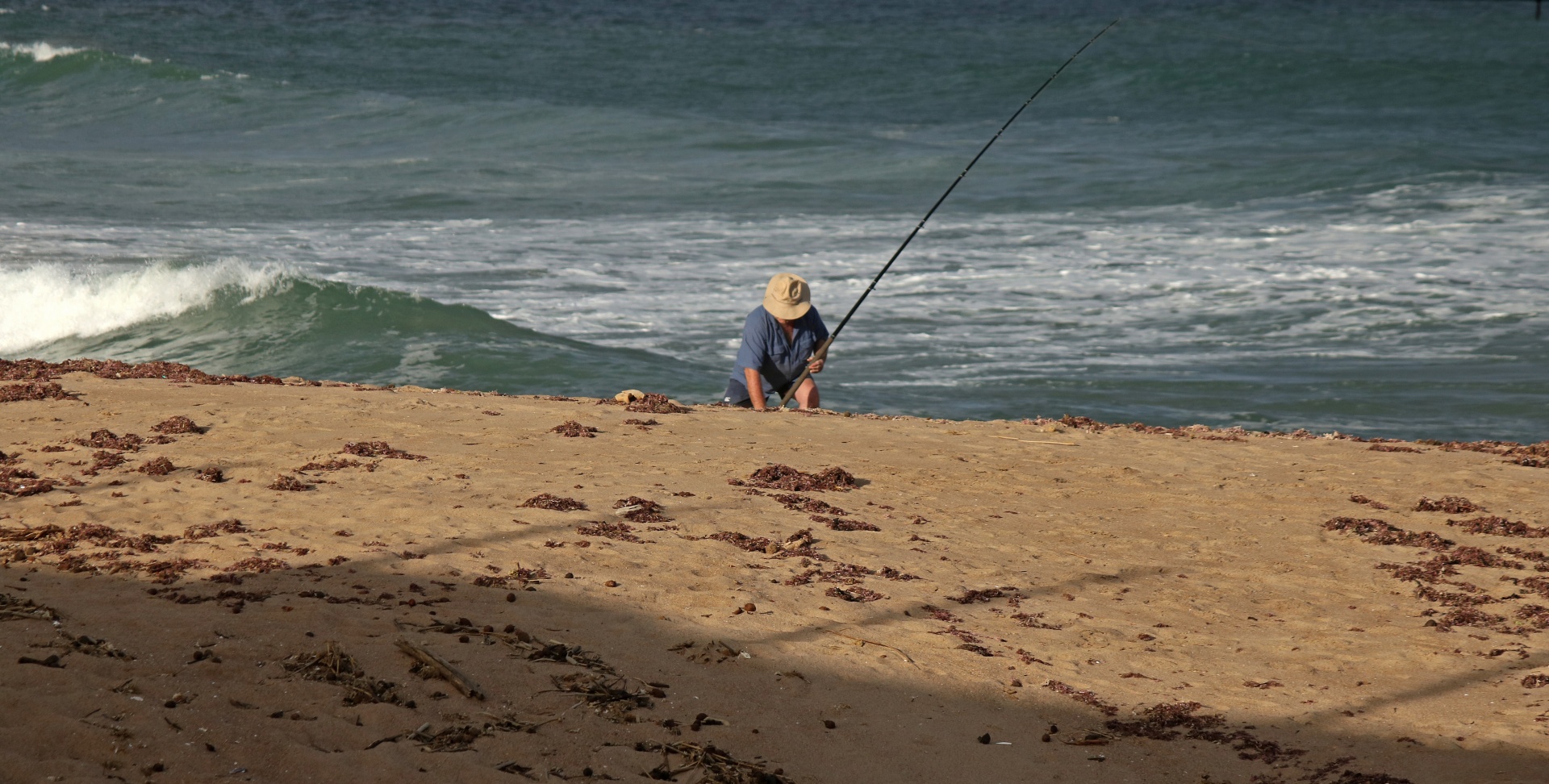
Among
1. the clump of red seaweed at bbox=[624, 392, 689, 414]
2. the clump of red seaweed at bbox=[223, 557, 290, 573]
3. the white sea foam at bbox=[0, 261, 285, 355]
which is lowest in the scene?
the clump of red seaweed at bbox=[223, 557, 290, 573]

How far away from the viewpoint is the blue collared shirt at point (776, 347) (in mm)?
8492

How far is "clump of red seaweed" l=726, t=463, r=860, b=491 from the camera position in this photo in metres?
6.38

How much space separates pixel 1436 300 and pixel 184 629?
13243 mm

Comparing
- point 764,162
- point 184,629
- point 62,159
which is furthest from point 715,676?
point 62,159

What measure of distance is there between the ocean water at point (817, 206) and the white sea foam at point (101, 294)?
4 cm

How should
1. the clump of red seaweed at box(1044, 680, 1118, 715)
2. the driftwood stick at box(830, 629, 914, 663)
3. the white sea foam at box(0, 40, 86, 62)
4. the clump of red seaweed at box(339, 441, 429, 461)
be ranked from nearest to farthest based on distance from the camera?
the clump of red seaweed at box(1044, 680, 1118, 715) → the driftwood stick at box(830, 629, 914, 663) → the clump of red seaweed at box(339, 441, 429, 461) → the white sea foam at box(0, 40, 86, 62)

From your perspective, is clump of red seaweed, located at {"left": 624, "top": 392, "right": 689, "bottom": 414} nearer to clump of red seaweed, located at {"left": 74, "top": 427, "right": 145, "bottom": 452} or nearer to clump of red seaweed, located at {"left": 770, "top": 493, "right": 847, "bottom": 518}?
clump of red seaweed, located at {"left": 770, "top": 493, "right": 847, "bottom": 518}

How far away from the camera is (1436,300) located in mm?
14195

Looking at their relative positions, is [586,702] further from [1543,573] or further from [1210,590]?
[1543,573]

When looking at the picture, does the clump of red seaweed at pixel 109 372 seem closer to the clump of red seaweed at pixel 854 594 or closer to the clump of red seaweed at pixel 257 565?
the clump of red seaweed at pixel 257 565

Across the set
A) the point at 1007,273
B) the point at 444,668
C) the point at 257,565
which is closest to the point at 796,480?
the point at 257,565

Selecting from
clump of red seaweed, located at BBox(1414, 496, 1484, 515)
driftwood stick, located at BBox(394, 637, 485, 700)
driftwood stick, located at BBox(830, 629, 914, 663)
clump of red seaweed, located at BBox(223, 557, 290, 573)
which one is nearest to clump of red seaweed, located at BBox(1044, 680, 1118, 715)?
driftwood stick, located at BBox(830, 629, 914, 663)

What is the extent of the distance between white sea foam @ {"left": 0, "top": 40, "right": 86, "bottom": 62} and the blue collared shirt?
28.9 meters

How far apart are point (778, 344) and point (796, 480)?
7.36 feet
